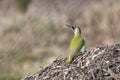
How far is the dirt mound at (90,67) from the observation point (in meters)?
8.54

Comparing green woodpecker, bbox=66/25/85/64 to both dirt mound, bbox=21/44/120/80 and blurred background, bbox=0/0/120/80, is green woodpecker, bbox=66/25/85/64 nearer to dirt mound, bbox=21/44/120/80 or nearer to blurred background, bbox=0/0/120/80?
dirt mound, bbox=21/44/120/80

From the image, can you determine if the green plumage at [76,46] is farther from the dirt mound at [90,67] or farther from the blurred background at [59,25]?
the blurred background at [59,25]

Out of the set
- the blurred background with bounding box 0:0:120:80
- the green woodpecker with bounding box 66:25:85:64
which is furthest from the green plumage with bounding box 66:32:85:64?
the blurred background with bounding box 0:0:120:80

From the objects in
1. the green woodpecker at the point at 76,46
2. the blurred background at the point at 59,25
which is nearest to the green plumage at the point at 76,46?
the green woodpecker at the point at 76,46

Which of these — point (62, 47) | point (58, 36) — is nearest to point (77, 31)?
point (62, 47)

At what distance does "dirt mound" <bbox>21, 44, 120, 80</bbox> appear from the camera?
336 inches

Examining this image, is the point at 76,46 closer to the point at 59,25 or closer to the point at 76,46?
the point at 76,46

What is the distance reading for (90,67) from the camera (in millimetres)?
8727

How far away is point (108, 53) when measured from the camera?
350 inches

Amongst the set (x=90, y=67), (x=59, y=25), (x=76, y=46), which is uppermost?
(x=59, y=25)

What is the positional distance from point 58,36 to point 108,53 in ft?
62.1

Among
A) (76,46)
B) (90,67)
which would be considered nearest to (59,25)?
(76,46)

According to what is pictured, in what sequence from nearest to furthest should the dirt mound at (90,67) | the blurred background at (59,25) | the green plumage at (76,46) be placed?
the dirt mound at (90,67) → the green plumage at (76,46) → the blurred background at (59,25)

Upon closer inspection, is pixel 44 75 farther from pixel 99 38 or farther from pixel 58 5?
pixel 58 5
